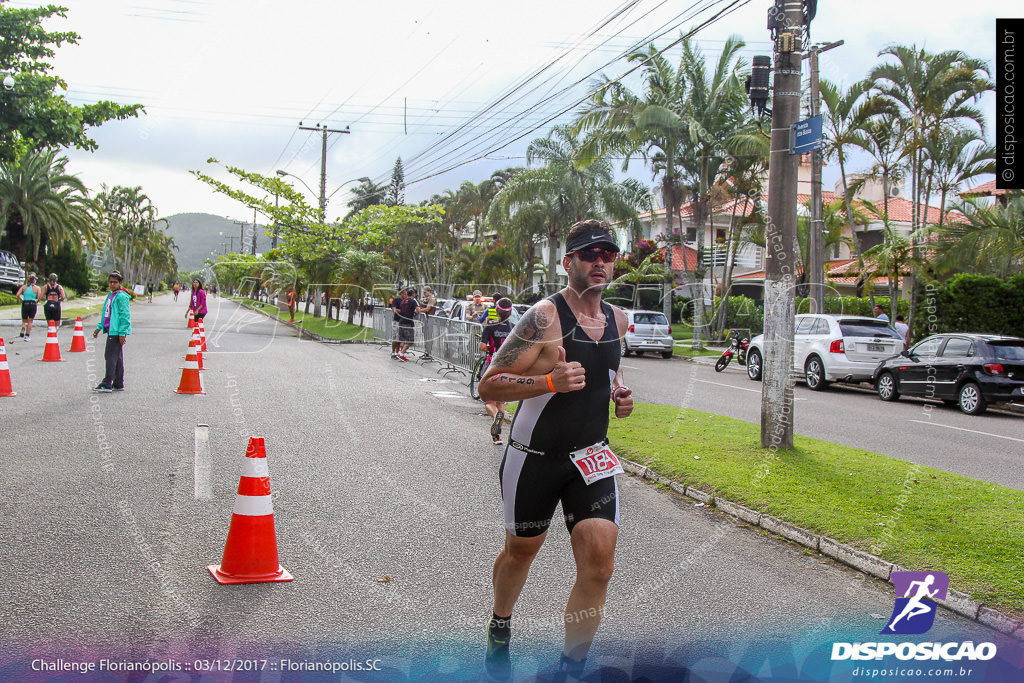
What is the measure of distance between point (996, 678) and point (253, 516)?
402cm

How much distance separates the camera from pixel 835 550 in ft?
18.9

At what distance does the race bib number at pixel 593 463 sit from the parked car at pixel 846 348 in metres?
15.7

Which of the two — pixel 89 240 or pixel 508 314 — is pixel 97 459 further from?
pixel 89 240

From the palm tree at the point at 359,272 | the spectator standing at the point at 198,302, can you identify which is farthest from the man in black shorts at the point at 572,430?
the palm tree at the point at 359,272

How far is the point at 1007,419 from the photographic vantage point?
14.6 m

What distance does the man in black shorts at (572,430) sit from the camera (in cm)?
343

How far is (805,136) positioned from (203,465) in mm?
6813

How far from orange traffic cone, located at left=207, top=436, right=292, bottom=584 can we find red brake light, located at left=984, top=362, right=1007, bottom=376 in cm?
1390

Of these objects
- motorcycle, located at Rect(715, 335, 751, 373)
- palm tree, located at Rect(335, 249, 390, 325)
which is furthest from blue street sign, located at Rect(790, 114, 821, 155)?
palm tree, located at Rect(335, 249, 390, 325)

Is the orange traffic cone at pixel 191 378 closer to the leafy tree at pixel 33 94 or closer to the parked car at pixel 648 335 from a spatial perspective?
the leafy tree at pixel 33 94

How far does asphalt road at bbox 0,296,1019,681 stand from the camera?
13.1ft

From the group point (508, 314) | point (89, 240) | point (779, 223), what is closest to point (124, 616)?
point (779, 223)

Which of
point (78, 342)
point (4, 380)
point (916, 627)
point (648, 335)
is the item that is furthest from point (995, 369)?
point (78, 342)

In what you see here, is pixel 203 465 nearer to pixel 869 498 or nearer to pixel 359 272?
pixel 869 498
